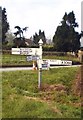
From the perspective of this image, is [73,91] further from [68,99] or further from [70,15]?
[70,15]

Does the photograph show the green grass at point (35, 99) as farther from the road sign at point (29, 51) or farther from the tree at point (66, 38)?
the tree at point (66, 38)

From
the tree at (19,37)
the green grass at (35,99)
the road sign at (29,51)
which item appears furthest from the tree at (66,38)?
the road sign at (29,51)

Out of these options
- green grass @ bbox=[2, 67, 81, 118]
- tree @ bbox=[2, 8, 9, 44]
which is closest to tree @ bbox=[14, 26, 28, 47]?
tree @ bbox=[2, 8, 9, 44]

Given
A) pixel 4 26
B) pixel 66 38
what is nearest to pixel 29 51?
pixel 66 38

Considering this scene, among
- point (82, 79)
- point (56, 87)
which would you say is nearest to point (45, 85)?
point (56, 87)

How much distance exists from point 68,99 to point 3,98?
2123 millimetres

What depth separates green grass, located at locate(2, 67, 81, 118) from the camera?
9211mm

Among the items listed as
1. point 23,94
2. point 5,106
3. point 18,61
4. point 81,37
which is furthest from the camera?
point 81,37

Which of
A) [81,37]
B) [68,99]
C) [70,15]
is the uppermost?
[70,15]

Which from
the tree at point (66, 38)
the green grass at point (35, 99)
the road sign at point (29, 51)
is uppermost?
the tree at point (66, 38)

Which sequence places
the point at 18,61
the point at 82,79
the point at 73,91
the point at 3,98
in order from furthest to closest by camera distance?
the point at 18,61 → the point at 82,79 → the point at 73,91 → the point at 3,98

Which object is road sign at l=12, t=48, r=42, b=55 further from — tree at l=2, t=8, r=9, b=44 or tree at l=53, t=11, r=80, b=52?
tree at l=2, t=8, r=9, b=44

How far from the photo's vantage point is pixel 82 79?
1318 cm

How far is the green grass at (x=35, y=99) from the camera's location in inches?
363
